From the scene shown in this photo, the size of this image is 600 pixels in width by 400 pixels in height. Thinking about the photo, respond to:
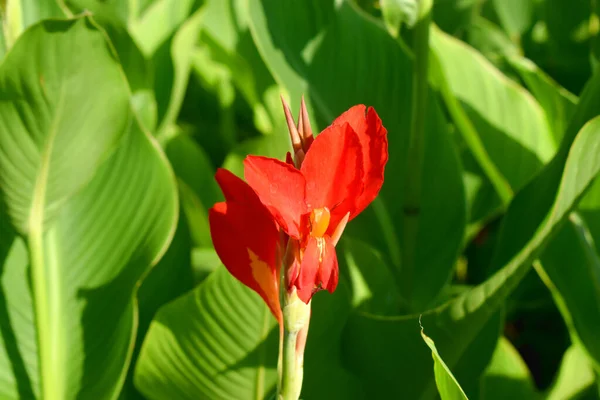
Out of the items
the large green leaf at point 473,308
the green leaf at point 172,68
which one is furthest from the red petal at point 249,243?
the green leaf at point 172,68

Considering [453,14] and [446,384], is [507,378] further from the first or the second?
[453,14]

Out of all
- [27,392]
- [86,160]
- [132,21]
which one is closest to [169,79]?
[132,21]

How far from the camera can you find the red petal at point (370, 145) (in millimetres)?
438

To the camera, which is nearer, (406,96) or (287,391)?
(287,391)

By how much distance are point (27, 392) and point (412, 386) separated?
1.43 ft

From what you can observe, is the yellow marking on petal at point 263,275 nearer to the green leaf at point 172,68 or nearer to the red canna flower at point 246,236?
the red canna flower at point 246,236

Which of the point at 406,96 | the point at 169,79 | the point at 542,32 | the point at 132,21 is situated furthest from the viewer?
the point at 542,32

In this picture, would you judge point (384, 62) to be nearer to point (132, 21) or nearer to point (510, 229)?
point (510, 229)

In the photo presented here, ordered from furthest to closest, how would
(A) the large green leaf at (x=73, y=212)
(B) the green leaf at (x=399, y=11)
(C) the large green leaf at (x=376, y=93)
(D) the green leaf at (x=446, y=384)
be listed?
(C) the large green leaf at (x=376, y=93)
(B) the green leaf at (x=399, y=11)
(A) the large green leaf at (x=73, y=212)
(D) the green leaf at (x=446, y=384)

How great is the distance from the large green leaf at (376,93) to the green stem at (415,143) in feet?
0.06

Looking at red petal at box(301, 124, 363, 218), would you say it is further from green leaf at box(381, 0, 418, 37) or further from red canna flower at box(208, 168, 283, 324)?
green leaf at box(381, 0, 418, 37)

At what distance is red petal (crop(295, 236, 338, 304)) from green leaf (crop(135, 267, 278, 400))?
0.26 meters

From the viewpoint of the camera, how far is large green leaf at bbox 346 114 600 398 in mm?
624

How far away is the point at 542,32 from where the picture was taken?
5.41 ft
